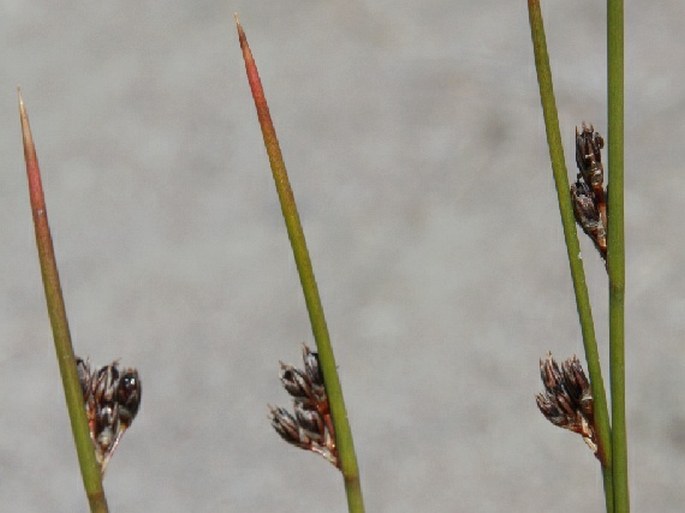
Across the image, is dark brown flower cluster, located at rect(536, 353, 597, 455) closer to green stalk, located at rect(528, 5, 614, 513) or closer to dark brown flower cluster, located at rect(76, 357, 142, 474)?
green stalk, located at rect(528, 5, 614, 513)

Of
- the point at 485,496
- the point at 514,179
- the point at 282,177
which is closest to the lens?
the point at 282,177

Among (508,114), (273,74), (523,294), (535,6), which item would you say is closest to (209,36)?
(273,74)

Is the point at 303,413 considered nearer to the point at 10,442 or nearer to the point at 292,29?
the point at 10,442

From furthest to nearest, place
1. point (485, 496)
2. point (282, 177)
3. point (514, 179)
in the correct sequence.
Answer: point (514, 179)
point (485, 496)
point (282, 177)

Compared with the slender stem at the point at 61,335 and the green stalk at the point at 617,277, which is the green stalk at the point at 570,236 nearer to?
Result: the green stalk at the point at 617,277

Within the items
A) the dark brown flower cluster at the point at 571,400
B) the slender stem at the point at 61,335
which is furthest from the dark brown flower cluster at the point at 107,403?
the dark brown flower cluster at the point at 571,400

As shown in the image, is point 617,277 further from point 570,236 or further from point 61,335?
point 61,335

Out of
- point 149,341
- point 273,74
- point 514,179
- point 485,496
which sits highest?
point 273,74
